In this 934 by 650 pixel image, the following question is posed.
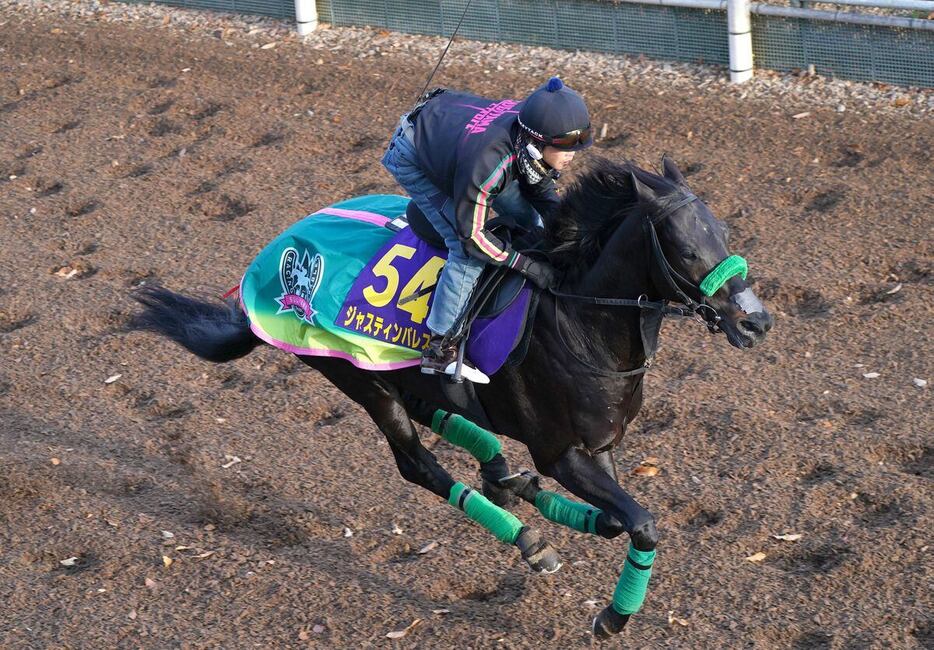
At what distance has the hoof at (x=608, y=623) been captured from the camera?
488cm

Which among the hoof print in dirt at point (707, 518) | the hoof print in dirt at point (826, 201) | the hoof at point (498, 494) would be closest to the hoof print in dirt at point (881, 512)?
the hoof print in dirt at point (707, 518)

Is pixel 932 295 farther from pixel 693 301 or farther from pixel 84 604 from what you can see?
pixel 84 604

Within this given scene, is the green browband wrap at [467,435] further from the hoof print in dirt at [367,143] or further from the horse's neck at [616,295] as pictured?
the hoof print in dirt at [367,143]

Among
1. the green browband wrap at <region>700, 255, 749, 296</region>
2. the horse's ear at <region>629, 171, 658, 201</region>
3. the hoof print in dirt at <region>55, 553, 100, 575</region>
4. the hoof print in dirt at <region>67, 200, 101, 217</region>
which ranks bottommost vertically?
the hoof print in dirt at <region>55, 553, 100, 575</region>

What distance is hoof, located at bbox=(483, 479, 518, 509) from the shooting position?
18.8ft

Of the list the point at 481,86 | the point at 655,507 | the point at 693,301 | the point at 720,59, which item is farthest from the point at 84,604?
the point at 720,59

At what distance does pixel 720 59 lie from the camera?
31.8ft

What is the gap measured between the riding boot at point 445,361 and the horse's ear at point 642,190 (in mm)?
1013

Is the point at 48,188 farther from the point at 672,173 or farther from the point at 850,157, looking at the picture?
the point at 672,173

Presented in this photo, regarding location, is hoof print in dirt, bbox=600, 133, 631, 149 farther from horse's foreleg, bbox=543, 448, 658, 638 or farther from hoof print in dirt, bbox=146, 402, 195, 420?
horse's foreleg, bbox=543, 448, 658, 638

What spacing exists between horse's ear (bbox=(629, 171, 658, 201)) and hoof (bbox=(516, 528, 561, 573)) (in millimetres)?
1539

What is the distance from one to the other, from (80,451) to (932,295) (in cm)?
482

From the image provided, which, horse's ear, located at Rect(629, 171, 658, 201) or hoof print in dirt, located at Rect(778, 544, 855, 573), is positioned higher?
horse's ear, located at Rect(629, 171, 658, 201)

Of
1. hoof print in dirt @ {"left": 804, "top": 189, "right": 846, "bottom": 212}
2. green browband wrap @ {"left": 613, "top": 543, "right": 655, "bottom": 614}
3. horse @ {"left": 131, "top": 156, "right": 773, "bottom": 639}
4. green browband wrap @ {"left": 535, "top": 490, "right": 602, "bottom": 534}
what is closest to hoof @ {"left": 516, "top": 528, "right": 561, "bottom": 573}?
horse @ {"left": 131, "top": 156, "right": 773, "bottom": 639}
